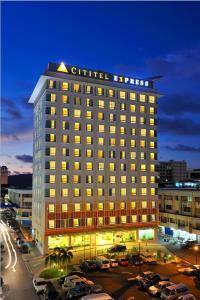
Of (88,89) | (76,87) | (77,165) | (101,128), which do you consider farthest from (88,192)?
(76,87)

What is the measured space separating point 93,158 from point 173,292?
39.5 metres

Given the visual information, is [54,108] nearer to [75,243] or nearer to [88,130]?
[88,130]

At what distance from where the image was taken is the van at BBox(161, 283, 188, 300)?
1547 inches

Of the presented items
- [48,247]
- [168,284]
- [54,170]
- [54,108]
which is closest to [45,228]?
[48,247]

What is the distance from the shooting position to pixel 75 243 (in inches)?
2771

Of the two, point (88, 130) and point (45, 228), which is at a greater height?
point (88, 130)

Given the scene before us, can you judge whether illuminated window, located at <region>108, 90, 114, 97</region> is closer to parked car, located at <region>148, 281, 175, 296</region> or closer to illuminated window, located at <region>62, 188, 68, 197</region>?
illuminated window, located at <region>62, 188, 68, 197</region>

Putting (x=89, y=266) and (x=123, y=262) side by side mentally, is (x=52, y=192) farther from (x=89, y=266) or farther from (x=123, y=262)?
(x=123, y=262)

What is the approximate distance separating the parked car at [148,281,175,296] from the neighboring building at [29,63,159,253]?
98.1 ft

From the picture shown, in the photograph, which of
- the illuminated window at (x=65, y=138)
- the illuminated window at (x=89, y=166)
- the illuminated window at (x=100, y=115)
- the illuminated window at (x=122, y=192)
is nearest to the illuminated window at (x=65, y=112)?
the illuminated window at (x=65, y=138)

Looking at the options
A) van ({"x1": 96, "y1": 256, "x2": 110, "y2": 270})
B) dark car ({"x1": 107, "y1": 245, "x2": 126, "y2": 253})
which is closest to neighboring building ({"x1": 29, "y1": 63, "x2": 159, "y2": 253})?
dark car ({"x1": 107, "y1": 245, "x2": 126, "y2": 253})

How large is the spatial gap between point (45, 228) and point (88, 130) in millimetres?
23702

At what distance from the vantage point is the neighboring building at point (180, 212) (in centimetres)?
7544

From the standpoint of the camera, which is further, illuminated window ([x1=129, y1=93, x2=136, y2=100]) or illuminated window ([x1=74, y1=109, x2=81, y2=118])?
illuminated window ([x1=129, y1=93, x2=136, y2=100])
